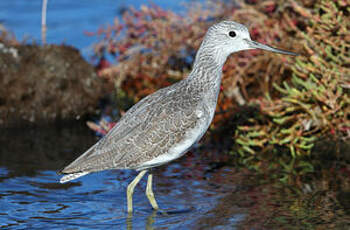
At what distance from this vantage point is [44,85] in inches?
367

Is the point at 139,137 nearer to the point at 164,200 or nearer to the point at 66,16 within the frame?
the point at 164,200

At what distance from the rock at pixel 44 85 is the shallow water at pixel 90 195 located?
850 mm

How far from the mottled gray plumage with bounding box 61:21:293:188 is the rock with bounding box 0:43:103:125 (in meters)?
3.38

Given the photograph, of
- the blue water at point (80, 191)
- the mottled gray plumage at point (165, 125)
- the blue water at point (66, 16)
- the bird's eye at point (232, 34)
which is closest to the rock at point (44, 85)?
the blue water at point (80, 191)

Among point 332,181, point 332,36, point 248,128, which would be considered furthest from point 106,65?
point 332,181

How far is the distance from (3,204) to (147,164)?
164 centimetres

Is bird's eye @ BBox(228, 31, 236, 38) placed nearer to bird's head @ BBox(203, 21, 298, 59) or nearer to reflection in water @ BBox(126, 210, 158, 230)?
bird's head @ BBox(203, 21, 298, 59)

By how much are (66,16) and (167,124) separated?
9.30 meters

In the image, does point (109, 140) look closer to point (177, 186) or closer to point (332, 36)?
point (177, 186)

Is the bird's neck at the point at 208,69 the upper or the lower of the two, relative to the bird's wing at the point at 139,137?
upper

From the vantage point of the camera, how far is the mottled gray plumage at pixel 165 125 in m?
5.87

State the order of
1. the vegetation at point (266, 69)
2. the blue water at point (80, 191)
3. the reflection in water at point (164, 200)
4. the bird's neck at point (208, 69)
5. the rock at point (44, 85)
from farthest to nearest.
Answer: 1. the rock at point (44, 85)
2. the vegetation at point (266, 69)
3. the bird's neck at point (208, 69)
4. the blue water at point (80, 191)
5. the reflection in water at point (164, 200)

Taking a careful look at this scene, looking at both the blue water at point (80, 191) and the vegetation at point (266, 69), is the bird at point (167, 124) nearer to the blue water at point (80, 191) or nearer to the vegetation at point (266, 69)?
the blue water at point (80, 191)

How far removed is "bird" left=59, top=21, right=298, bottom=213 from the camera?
5.87 meters
